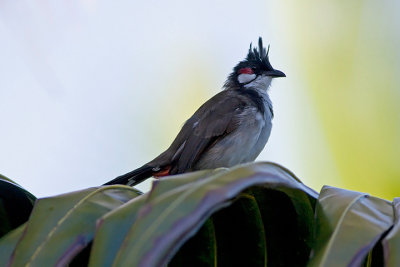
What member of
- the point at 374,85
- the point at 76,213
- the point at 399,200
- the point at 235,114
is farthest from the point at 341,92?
the point at 76,213

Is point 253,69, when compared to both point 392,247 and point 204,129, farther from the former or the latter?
point 392,247

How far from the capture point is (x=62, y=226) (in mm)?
777

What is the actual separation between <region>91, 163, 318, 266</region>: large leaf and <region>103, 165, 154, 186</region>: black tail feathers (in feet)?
6.55

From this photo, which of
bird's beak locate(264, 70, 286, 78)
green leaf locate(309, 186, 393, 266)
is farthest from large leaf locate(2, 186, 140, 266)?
bird's beak locate(264, 70, 286, 78)

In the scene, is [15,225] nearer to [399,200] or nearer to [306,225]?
[306,225]

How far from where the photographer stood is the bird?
291 centimetres

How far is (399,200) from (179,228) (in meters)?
0.39

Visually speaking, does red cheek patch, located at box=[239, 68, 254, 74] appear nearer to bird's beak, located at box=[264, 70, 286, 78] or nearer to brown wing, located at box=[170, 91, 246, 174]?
bird's beak, located at box=[264, 70, 286, 78]

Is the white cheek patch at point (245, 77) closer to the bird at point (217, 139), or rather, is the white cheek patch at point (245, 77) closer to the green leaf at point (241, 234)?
the bird at point (217, 139)

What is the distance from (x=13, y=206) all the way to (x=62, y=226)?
240 millimetres

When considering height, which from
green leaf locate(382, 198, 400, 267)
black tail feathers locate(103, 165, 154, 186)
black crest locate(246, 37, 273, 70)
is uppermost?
green leaf locate(382, 198, 400, 267)

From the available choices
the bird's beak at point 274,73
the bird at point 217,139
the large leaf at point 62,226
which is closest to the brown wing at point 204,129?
the bird at point 217,139

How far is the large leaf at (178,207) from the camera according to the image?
23.3 inches

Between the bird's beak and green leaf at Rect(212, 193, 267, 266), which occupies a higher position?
green leaf at Rect(212, 193, 267, 266)
